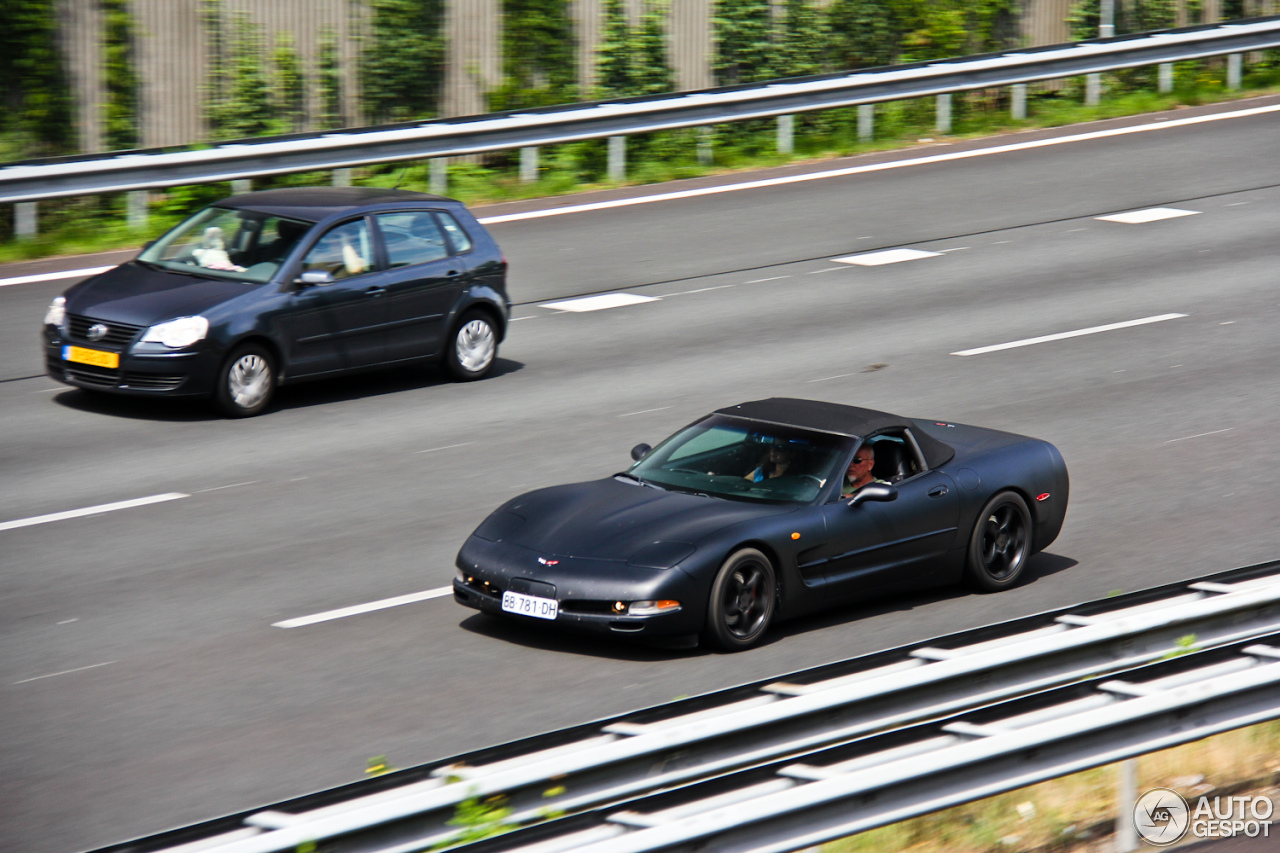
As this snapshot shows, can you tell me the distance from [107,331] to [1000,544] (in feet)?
23.2

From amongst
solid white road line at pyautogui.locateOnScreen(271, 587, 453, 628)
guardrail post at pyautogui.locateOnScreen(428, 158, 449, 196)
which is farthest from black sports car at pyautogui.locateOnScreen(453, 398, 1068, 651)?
guardrail post at pyautogui.locateOnScreen(428, 158, 449, 196)

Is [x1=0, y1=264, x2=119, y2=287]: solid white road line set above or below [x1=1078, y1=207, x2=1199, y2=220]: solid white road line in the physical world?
below

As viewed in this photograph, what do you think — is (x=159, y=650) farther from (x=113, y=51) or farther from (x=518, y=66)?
(x=518, y=66)

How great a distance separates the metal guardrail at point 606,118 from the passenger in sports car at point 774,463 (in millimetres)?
11872

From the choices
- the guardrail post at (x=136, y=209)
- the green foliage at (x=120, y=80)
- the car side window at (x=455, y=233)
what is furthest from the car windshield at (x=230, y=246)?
the green foliage at (x=120, y=80)

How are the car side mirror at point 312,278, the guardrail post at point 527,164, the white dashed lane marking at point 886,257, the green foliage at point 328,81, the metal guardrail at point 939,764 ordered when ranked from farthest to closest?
the green foliage at point 328,81 → the guardrail post at point 527,164 → the white dashed lane marking at point 886,257 → the car side mirror at point 312,278 → the metal guardrail at point 939,764

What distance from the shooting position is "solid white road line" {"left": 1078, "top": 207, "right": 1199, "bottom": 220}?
20.7 metres

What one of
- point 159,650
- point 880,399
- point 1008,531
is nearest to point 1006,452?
point 1008,531

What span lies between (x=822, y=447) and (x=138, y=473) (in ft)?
16.9

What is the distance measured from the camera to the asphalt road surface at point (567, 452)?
777 cm

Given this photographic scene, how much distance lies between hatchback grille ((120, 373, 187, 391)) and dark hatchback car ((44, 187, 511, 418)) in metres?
0.01

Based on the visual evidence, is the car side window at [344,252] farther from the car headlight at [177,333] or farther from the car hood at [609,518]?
the car hood at [609,518]

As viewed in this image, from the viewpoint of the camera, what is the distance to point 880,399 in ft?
46.4

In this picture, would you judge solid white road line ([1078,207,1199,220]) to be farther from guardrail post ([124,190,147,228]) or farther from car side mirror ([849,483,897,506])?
car side mirror ([849,483,897,506])
